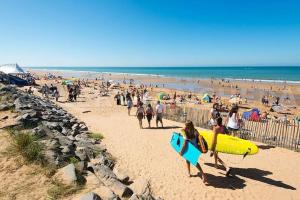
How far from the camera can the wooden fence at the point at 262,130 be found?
41.0ft

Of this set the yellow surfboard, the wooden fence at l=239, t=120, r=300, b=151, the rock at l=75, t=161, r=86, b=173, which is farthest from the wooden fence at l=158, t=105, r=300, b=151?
the rock at l=75, t=161, r=86, b=173

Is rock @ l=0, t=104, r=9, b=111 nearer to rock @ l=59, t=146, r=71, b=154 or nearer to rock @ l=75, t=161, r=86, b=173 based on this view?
rock @ l=59, t=146, r=71, b=154

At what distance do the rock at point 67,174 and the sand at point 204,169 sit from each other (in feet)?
8.13

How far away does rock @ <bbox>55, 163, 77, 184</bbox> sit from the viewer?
6559mm

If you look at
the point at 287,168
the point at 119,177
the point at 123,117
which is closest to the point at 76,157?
the point at 119,177

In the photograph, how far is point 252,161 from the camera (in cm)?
1059

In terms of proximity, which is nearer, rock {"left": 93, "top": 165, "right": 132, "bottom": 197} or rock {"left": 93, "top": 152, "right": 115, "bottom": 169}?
rock {"left": 93, "top": 165, "right": 132, "bottom": 197}

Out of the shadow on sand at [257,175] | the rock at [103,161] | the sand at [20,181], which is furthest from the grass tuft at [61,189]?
the shadow on sand at [257,175]

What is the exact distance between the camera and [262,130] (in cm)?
1466

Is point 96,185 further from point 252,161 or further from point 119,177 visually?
point 252,161

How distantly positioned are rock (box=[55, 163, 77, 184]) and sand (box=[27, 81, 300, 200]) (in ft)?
8.13

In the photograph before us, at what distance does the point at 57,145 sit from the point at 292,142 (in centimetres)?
1004

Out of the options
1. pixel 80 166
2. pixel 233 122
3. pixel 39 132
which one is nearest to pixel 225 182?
pixel 233 122

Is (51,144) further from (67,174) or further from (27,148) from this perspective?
(67,174)
